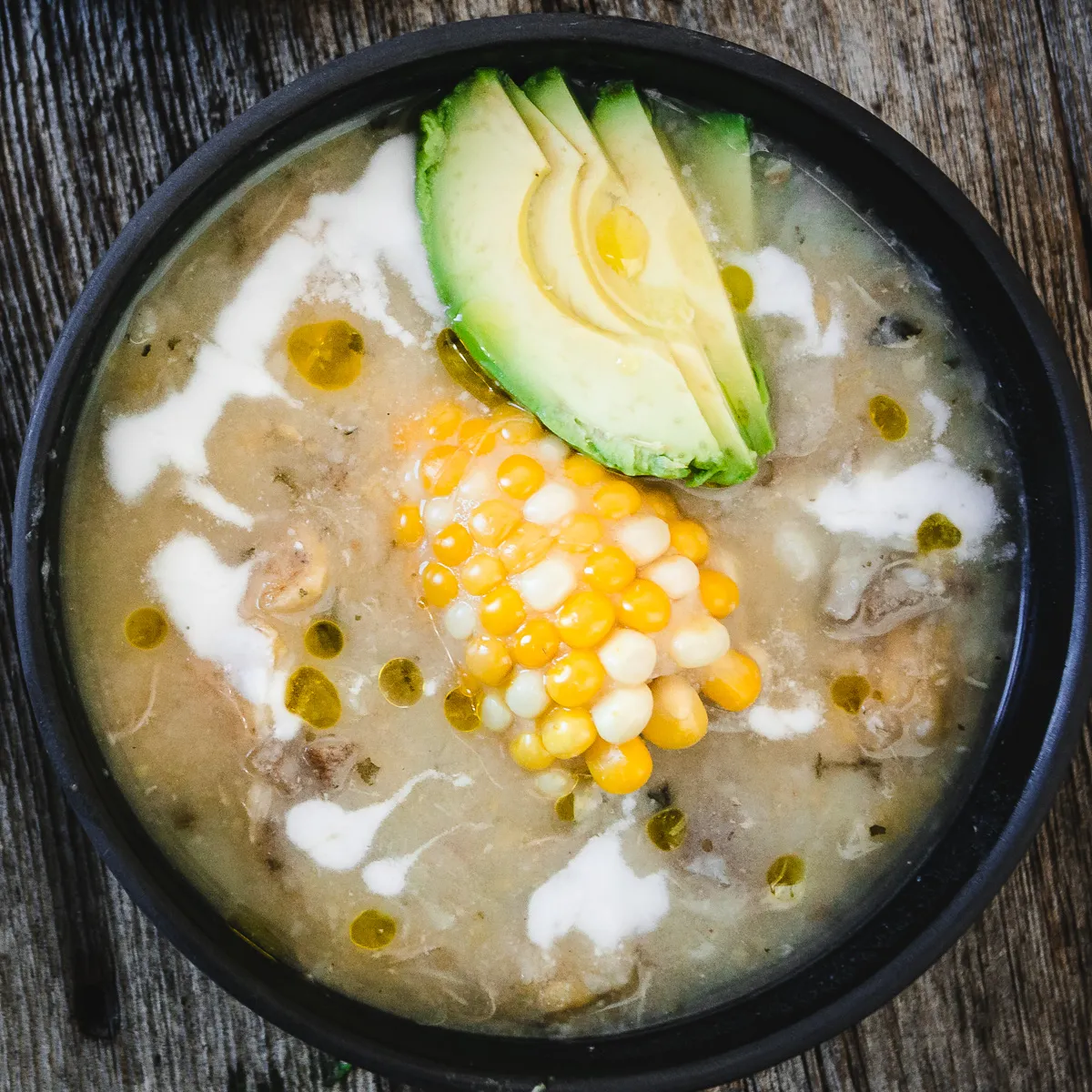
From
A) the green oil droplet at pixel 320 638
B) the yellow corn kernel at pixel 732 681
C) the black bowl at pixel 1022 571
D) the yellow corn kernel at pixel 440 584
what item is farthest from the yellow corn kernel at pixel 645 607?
the black bowl at pixel 1022 571

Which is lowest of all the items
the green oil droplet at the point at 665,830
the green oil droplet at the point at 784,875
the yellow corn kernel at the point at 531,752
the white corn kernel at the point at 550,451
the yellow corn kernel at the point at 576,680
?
A: the green oil droplet at the point at 784,875

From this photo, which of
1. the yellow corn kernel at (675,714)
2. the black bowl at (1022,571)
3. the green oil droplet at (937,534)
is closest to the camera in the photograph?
the black bowl at (1022,571)

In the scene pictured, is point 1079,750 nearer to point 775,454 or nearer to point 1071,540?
point 1071,540

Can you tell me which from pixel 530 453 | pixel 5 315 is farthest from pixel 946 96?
pixel 5 315

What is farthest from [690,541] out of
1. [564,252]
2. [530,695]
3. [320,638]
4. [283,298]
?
[283,298]

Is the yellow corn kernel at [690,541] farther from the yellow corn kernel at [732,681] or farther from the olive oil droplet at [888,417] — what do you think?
the olive oil droplet at [888,417]

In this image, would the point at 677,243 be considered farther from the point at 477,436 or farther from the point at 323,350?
the point at 323,350
